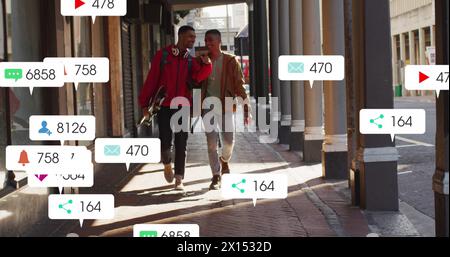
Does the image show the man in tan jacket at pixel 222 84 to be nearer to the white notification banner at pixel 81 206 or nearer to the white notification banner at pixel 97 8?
the white notification banner at pixel 97 8

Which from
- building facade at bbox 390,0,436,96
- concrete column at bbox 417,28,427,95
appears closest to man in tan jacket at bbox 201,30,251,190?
building facade at bbox 390,0,436,96

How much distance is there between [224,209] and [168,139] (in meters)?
1.36

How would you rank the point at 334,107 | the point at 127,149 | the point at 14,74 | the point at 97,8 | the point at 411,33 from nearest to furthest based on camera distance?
the point at 14,74
the point at 97,8
the point at 127,149
the point at 334,107
the point at 411,33

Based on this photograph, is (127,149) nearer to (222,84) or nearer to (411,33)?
(222,84)

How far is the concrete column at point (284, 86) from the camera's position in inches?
601

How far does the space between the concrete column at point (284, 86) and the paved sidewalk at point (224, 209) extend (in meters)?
4.73

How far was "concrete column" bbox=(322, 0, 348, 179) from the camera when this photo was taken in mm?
9664

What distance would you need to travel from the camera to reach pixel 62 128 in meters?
5.61

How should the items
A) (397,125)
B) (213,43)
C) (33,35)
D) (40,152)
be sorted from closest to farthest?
(397,125)
(40,152)
(33,35)
(213,43)

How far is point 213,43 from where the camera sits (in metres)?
7.73

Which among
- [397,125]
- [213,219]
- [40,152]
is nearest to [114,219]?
[213,219]

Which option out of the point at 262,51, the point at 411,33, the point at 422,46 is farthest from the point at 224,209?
the point at 411,33
